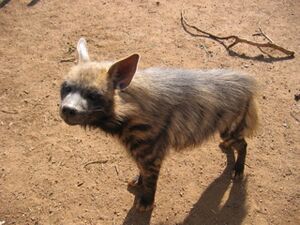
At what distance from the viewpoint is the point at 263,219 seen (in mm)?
4398

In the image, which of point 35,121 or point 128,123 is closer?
point 128,123

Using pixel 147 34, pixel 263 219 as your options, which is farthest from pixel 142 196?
pixel 147 34

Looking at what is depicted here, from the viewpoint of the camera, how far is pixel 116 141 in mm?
4043

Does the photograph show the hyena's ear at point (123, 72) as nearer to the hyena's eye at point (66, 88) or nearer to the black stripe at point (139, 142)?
the hyena's eye at point (66, 88)

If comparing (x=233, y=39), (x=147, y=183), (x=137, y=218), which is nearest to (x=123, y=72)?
(x=147, y=183)

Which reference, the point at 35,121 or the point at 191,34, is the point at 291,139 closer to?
the point at 191,34

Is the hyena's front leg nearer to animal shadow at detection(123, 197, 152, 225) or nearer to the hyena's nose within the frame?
animal shadow at detection(123, 197, 152, 225)

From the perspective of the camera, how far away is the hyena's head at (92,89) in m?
3.38

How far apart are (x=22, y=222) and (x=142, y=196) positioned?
1244mm

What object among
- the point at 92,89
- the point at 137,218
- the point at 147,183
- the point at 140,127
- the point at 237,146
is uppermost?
the point at 92,89

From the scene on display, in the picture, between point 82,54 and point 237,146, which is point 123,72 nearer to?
point 82,54

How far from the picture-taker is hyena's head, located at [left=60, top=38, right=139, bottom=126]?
3.38m

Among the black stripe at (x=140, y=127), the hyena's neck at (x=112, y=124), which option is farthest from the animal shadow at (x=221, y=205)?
the hyena's neck at (x=112, y=124)

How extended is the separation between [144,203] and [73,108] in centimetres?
150
